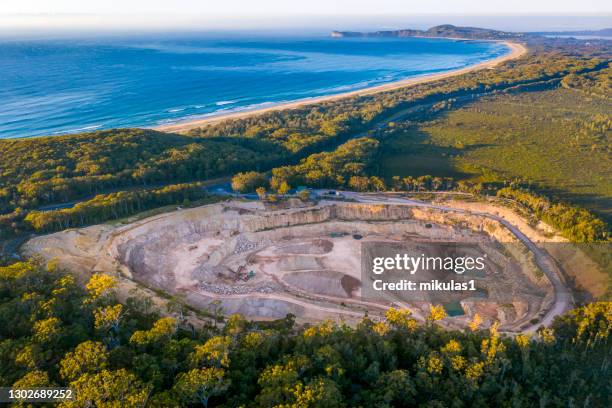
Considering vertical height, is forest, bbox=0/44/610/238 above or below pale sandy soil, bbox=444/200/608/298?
above

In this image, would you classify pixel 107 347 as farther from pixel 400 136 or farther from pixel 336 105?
pixel 336 105

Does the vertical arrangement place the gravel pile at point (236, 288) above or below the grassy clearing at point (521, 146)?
below

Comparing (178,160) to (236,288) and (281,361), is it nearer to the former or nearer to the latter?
(236,288)

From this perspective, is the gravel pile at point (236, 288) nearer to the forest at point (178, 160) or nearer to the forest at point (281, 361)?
the forest at point (281, 361)

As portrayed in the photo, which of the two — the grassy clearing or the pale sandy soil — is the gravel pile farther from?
the grassy clearing

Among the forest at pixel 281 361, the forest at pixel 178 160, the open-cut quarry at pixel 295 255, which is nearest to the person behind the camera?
the forest at pixel 281 361

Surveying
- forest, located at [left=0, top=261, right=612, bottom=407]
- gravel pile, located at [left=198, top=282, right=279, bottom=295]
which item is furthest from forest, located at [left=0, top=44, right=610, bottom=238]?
forest, located at [left=0, top=261, right=612, bottom=407]

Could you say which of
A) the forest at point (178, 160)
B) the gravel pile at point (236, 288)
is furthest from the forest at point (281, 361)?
the forest at point (178, 160)

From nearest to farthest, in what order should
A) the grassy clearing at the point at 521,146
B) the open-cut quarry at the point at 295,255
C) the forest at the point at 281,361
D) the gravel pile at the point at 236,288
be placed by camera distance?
the forest at the point at 281,361 → the open-cut quarry at the point at 295,255 → the gravel pile at the point at 236,288 → the grassy clearing at the point at 521,146
